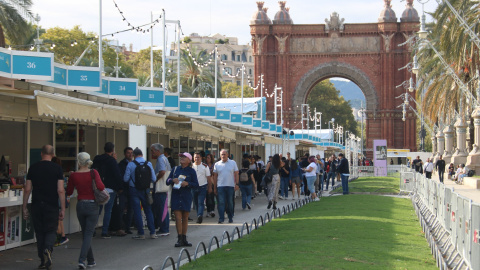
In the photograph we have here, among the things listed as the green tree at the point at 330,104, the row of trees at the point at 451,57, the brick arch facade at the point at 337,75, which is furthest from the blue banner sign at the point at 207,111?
the green tree at the point at 330,104

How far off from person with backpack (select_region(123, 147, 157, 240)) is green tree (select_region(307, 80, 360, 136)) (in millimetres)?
123316

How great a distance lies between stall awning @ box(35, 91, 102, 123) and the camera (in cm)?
1159

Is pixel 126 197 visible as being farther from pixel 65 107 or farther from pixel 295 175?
pixel 295 175

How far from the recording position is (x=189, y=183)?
1395 centimetres

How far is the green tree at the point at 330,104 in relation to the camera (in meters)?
138

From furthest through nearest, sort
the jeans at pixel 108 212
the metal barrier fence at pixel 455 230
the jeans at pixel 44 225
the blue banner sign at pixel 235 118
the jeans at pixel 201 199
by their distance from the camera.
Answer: the blue banner sign at pixel 235 118 → the jeans at pixel 201 199 → the jeans at pixel 108 212 → the jeans at pixel 44 225 → the metal barrier fence at pixel 455 230

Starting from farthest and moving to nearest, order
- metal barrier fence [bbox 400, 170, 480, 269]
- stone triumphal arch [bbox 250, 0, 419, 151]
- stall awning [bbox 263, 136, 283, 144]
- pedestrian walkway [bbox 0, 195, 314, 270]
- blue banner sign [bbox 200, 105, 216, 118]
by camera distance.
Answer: stone triumphal arch [bbox 250, 0, 419, 151]
stall awning [bbox 263, 136, 283, 144]
blue banner sign [bbox 200, 105, 216, 118]
pedestrian walkway [bbox 0, 195, 314, 270]
metal barrier fence [bbox 400, 170, 480, 269]

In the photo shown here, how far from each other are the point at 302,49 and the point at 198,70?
62.3 feet

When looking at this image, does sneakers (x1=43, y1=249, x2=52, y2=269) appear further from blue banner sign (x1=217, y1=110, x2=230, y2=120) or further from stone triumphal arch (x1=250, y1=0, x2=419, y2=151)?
stone triumphal arch (x1=250, y1=0, x2=419, y2=151)

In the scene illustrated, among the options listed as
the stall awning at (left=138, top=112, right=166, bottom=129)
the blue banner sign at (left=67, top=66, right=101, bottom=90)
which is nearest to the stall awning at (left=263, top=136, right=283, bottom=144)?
the stall awning at (left=138, top=112, right=166, bottom=129)

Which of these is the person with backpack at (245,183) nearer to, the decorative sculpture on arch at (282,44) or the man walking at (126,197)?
the man walking at (126,197)

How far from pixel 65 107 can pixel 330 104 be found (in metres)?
130

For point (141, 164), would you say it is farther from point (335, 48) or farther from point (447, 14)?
point (335, 48)

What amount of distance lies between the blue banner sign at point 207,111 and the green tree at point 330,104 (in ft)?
365
